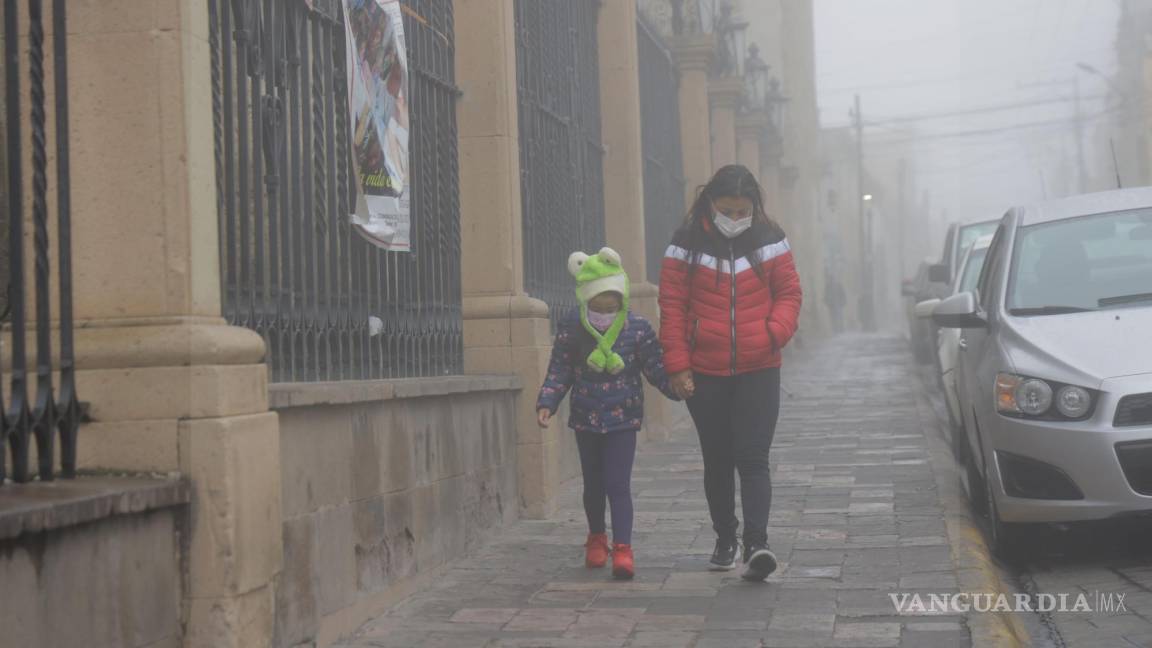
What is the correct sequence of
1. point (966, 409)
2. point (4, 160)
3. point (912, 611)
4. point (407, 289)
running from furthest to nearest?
1. point (966, 409)
2. point (407, 289)
3. point (912, 611)
4. point (4, 160)

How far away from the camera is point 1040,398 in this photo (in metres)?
7.15

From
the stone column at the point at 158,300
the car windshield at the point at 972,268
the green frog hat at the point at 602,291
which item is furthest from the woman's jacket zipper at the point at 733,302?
the car windshield at the point at 972,268

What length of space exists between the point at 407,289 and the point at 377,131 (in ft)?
2.94

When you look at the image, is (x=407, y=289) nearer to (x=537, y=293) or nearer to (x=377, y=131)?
(x=377, y=131)

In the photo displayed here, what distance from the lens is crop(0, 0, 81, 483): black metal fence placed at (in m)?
4.62

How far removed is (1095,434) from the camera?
6.92m

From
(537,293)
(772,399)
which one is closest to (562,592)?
(772,399)

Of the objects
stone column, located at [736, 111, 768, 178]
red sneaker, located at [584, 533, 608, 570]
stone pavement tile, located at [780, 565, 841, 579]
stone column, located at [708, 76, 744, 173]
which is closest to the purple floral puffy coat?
red sneaker, located at [584, 533, 608, 570]

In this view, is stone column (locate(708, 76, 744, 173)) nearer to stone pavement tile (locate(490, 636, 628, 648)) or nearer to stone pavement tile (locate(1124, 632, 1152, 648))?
stone pavement tile (locate(1124, 632, 1152, 648))

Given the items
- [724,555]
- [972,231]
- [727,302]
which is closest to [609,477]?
[724,555]

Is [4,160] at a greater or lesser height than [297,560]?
greater

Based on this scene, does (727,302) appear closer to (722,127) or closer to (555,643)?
(555,643)

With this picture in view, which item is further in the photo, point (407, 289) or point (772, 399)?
point (407, 289)

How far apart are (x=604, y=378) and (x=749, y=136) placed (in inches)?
852
